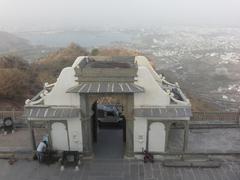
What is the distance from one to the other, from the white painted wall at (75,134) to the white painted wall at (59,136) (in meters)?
0.26

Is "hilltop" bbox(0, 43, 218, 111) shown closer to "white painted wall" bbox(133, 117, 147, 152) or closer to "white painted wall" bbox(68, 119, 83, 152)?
"white painted wall" bbox(68, 119, 83, 152)

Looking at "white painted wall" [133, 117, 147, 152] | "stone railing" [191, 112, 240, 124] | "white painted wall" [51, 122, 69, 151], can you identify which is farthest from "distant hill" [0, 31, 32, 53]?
"white painted wall" [133, 117, 147, 152]

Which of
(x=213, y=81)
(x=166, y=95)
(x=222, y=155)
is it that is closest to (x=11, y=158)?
(x=166, y=95)

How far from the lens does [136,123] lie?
586 inches

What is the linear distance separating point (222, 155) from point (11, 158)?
10666mm

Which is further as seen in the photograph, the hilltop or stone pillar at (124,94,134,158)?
the hilltop

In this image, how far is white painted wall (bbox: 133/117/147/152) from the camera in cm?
1485

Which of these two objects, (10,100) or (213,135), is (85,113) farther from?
(10,100)

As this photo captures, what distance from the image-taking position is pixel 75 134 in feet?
50.0

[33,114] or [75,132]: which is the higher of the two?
[33,114]

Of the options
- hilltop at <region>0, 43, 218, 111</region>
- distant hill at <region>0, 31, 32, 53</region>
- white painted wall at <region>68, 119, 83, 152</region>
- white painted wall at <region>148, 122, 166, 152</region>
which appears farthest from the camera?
distant hill at <region>0, 31, 32, 53</region>

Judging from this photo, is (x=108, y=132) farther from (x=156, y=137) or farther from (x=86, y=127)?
(x=156, y=137)

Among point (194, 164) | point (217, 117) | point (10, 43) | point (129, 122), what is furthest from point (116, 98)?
point (10, 43)

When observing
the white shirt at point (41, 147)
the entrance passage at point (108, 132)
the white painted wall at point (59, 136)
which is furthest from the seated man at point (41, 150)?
the entrance passage at point (108, 132)
